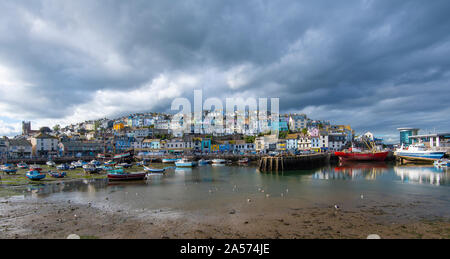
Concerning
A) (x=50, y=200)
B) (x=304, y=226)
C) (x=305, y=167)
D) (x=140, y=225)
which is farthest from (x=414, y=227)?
(x=305, y=167)

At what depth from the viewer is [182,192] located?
73.3ft

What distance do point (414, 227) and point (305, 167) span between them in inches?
1321

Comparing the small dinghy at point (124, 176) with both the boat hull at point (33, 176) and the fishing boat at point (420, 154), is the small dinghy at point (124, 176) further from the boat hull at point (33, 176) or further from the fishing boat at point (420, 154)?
the fishing boat at point (420, 154)

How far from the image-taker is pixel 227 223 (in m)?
12.8

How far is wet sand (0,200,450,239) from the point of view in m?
11.1

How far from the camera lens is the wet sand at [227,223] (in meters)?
11.1

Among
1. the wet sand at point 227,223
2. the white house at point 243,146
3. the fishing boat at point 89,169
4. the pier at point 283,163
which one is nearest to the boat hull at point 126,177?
the fishing boat at point 89,169

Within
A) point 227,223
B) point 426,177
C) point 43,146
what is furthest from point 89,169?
point 43,146

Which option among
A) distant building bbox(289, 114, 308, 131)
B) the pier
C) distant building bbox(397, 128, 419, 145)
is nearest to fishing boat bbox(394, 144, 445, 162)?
the pier

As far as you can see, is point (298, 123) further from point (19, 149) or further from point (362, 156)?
point (19, 149)

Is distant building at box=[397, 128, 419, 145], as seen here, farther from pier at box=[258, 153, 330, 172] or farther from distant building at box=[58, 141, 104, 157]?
distant building at box=[58, 141, 104, 157]

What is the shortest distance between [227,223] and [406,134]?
112939mm
